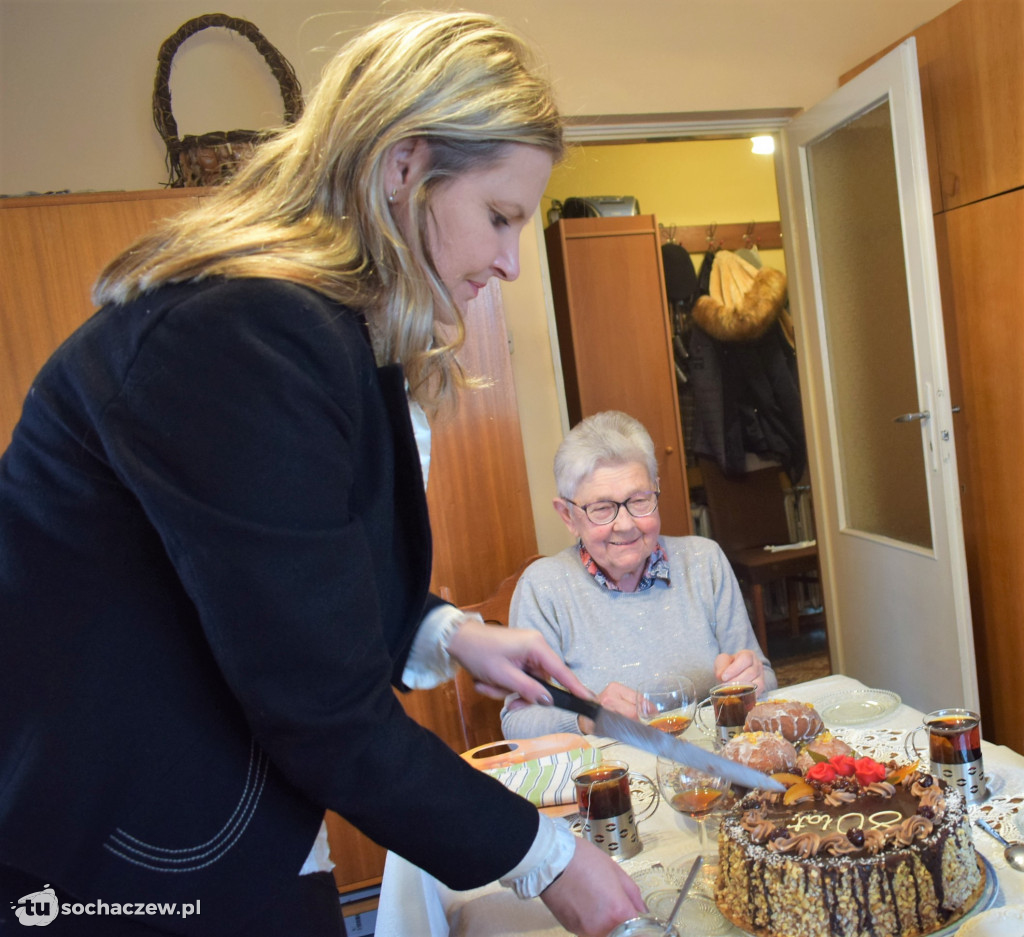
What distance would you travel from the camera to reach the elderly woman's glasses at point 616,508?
1933mm

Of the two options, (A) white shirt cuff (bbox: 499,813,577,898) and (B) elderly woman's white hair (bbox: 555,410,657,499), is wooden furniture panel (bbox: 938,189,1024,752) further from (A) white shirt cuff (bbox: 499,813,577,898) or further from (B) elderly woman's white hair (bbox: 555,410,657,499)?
(A) white shirt cuff (bbox: 499,813,577,898)

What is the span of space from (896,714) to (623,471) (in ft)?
2.42

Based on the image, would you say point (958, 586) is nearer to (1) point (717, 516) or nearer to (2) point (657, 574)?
(2) point (657, 574)

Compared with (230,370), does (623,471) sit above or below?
below

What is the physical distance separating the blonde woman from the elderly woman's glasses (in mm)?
1187

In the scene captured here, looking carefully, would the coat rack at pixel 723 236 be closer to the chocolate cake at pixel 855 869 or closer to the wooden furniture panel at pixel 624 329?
the wooden furniture panel at pixel 624 329

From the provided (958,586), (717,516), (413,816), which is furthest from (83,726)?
(717,516)

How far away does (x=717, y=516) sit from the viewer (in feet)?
A: 14.7

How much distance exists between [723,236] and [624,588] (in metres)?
3.15

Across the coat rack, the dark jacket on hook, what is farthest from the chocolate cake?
the coat rack

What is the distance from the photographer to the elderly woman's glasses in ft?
6.34

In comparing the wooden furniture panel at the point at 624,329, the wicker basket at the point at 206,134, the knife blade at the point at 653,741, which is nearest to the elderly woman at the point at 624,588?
the knife blade at the point at 653,741

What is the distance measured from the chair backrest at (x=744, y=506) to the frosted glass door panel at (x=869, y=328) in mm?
1266

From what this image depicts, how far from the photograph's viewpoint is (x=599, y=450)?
1978 mm
